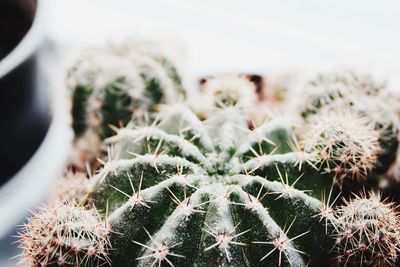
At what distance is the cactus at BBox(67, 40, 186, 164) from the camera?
107 centimetres

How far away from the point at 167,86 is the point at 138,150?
24cm

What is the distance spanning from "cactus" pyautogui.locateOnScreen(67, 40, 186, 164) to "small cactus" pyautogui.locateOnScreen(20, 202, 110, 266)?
1.06ft

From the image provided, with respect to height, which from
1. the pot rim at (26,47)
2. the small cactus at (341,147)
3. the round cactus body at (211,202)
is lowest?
the small cactus at (341,147)

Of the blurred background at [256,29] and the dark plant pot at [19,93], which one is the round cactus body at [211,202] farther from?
the blurred background at [256,29]

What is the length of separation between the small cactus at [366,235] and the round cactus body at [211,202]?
3 centimetres

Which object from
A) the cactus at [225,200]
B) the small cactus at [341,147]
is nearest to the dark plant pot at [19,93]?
the cactus at [225,200]

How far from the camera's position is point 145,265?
75 cm

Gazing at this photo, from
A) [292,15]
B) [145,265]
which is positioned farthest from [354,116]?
[292,15]

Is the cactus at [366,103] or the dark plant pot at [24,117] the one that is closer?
the dark plant pot at [24,117]

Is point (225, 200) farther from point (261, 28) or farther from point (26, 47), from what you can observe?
point (261, 28)

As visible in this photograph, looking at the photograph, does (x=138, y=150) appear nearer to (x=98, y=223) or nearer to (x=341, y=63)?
(x=98, y=223)

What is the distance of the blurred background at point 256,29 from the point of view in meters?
1.69

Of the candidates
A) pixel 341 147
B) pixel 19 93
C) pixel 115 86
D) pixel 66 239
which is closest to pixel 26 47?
pixel 19 93

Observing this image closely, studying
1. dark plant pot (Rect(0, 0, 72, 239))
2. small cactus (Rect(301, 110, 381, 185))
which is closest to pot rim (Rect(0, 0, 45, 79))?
dark plant pot (Rect(0, 0, 72, 239))
